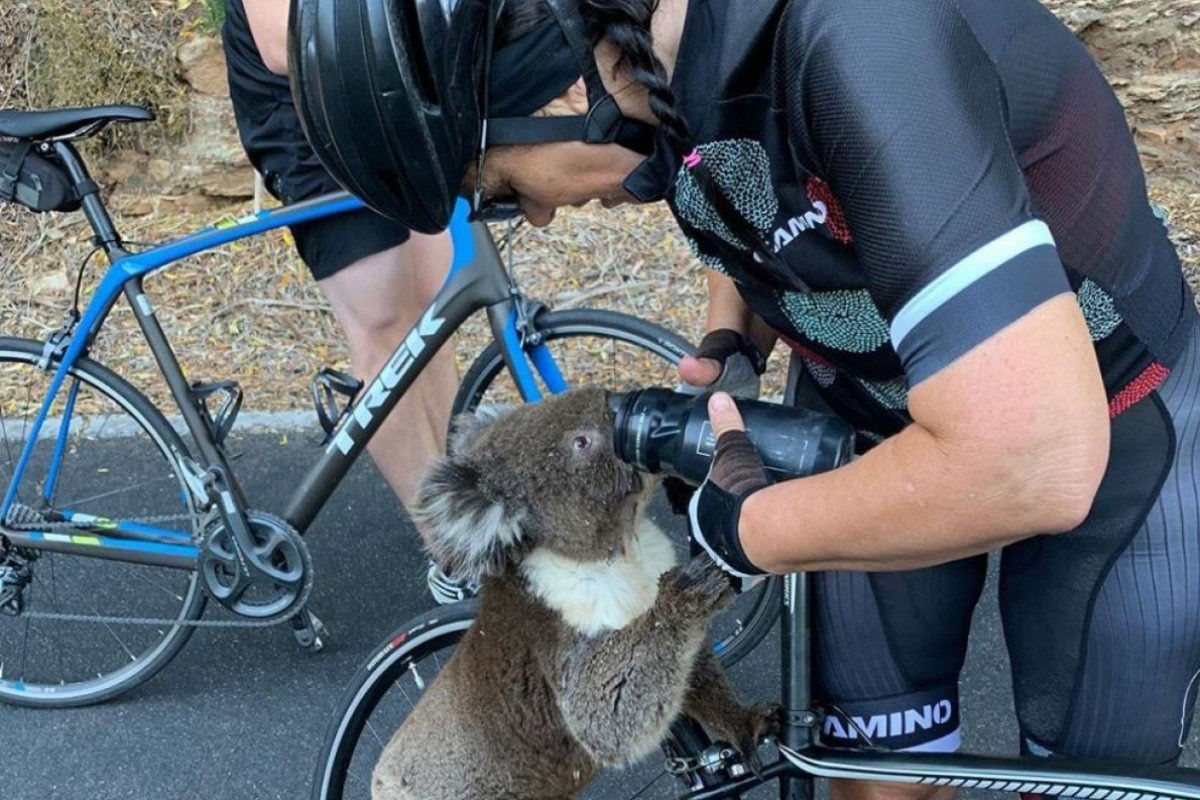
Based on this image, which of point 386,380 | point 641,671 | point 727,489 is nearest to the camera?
point 727,489

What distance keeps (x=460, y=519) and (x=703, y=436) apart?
59cm

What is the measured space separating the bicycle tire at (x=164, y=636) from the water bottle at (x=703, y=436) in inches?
84.0

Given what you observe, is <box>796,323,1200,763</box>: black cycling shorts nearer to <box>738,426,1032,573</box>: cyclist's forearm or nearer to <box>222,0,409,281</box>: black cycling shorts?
<box>738,426,1032,573</box>: cyclist's forearm

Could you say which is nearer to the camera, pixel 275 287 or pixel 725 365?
pixel 725 365

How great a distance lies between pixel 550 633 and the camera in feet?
8.07

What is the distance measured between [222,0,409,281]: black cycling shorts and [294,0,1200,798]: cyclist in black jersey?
1604 millimetres

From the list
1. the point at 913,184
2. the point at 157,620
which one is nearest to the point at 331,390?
the point at 157,620

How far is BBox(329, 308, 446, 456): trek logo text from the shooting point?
347 centimetres

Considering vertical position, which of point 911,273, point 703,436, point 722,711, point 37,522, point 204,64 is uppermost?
point 911,273

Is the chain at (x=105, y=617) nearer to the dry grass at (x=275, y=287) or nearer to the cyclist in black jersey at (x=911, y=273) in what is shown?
the dry grass at (x=275, y=287)

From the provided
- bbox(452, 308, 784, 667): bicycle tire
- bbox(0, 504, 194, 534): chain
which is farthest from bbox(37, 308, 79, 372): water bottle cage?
bbox(452, 308, 784, 667): bicycle tire

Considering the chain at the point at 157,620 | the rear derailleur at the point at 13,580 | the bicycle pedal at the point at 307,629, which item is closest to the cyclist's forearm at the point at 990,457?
the chain at the point at 157,620

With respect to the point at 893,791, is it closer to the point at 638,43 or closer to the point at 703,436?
the point at 703,436

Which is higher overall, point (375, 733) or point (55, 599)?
point (375, 733)
